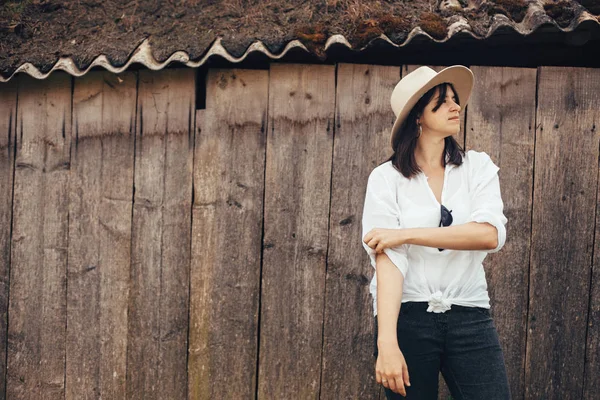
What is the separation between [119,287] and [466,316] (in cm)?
228

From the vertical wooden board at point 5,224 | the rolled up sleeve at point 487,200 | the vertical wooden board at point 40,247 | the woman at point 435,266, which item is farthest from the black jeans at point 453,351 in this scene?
the vertical wooden board at point 5,224

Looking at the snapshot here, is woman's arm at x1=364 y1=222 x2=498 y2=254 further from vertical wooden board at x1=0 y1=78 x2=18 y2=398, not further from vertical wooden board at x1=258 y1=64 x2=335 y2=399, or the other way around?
vertical wooden board at x1=0 y1=78 x2=18 y2=398

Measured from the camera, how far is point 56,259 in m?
4.10

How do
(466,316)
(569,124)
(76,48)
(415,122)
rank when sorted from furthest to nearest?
(76,48), (569,124), (415,122), (466,316)

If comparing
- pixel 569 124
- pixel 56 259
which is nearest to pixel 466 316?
pixel 569 124

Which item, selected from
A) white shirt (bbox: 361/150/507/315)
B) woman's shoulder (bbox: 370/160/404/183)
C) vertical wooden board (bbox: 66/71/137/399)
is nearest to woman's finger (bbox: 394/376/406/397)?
white shirt (bbox: 361/150/507/315)

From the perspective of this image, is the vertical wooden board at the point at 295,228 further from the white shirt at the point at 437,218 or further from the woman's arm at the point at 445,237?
the woman's arm at the point at 445,237

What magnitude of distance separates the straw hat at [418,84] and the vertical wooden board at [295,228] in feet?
3.26

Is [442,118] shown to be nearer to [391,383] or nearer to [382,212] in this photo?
[382,212]

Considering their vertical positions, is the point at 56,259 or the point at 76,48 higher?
the point at 76,48

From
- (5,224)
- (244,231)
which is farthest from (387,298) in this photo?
(5,224)

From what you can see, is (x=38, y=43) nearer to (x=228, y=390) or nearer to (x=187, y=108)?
(x=187, y=108)

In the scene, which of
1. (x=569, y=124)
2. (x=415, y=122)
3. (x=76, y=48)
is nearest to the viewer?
(x=415, y=122)

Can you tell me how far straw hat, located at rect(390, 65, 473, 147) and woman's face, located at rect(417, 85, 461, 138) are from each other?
0.06 meters
